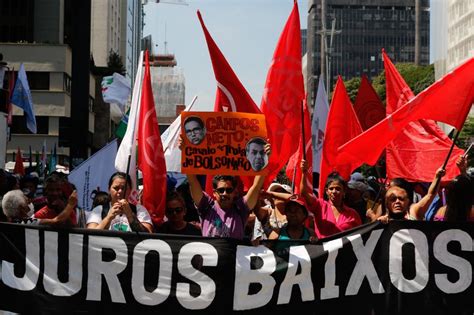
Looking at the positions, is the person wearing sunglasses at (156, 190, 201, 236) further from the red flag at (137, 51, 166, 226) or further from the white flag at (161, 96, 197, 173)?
the white flag at (161, 96, 197, 173)

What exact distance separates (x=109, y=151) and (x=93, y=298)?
418 centimetres

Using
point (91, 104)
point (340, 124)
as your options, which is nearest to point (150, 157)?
point (340, 124)

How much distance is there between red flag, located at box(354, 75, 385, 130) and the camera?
41.5 ft

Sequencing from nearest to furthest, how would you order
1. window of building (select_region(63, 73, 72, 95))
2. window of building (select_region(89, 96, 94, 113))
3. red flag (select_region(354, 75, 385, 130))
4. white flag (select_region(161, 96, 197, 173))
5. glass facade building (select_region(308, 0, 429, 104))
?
white flag (select_region(161, 96, 197, 173)) → red flag (select_region(354, 75, 385, 130)) → window of building (select_region(63, 73, 72, 95)) → window of building (select_region(89, 96, 94, 113)) → glass facade building (select_region(308, 0, 429, 104))

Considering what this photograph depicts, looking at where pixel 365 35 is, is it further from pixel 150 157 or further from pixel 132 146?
pixel 132 146

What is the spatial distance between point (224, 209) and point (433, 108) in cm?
204

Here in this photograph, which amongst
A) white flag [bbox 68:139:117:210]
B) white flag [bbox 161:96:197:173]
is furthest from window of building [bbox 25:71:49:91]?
white flag [bbox 68:139:117:210]

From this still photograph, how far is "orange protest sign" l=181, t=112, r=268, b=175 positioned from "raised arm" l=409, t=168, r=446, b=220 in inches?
44.8

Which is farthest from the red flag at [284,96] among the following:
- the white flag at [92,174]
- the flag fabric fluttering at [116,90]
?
the flag fabric fluttering at [116,90]

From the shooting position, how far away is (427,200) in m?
7.27

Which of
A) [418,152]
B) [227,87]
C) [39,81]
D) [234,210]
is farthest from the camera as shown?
[39,81]

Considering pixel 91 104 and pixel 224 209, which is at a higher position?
pixel 91 104

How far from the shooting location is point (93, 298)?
695 cm

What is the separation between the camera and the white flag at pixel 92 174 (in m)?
10.9
